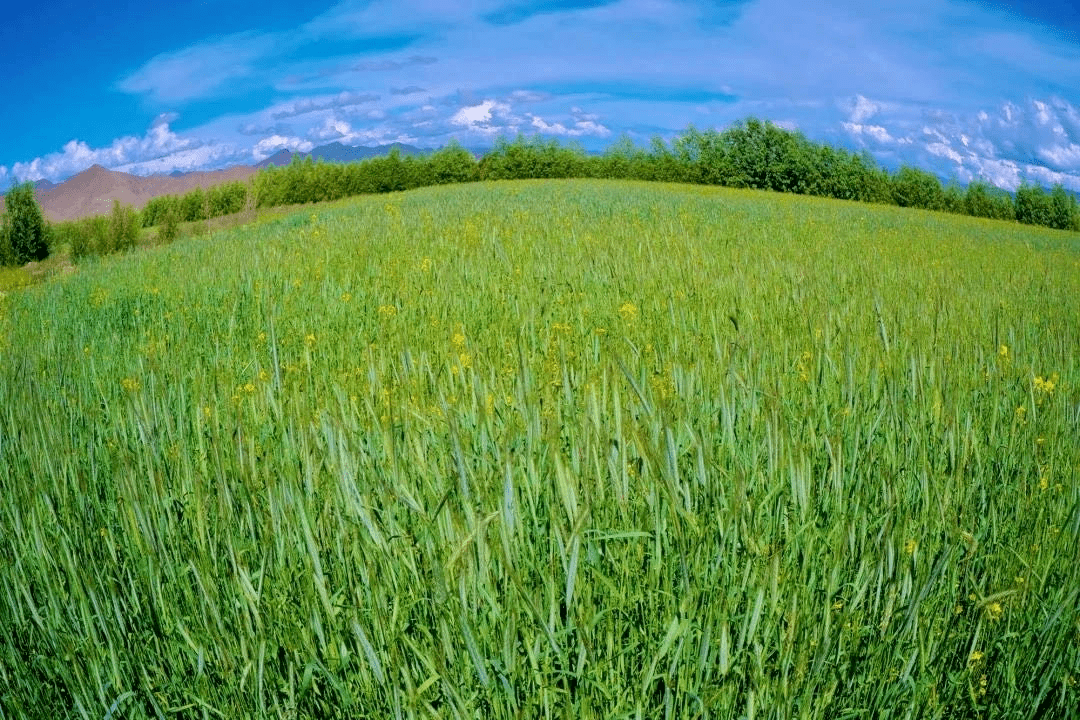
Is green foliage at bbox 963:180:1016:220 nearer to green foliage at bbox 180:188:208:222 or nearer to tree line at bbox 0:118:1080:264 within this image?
tree line at bbox 0:118:1080:264

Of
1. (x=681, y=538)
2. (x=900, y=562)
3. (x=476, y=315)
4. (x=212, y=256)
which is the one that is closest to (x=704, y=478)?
(x=681, y=538)

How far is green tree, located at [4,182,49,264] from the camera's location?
3569cm

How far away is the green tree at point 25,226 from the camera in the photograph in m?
35.7

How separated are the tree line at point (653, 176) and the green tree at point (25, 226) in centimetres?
6

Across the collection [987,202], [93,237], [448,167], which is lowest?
[987,202]

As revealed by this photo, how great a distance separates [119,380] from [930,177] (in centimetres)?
5098

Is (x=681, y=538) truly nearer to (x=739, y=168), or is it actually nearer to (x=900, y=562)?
(x=900, y=562)

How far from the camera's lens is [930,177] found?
46.7 metres

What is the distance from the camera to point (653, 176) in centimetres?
4734

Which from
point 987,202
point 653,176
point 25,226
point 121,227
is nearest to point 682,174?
point 653,176

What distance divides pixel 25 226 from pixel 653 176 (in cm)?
3376

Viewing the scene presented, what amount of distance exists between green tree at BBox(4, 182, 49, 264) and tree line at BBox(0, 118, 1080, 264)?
58 millimetres

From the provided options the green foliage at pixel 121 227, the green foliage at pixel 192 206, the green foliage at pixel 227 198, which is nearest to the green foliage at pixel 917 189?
the green foliage at pixel 227 198

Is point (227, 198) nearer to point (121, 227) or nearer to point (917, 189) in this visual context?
point (121, 227)
